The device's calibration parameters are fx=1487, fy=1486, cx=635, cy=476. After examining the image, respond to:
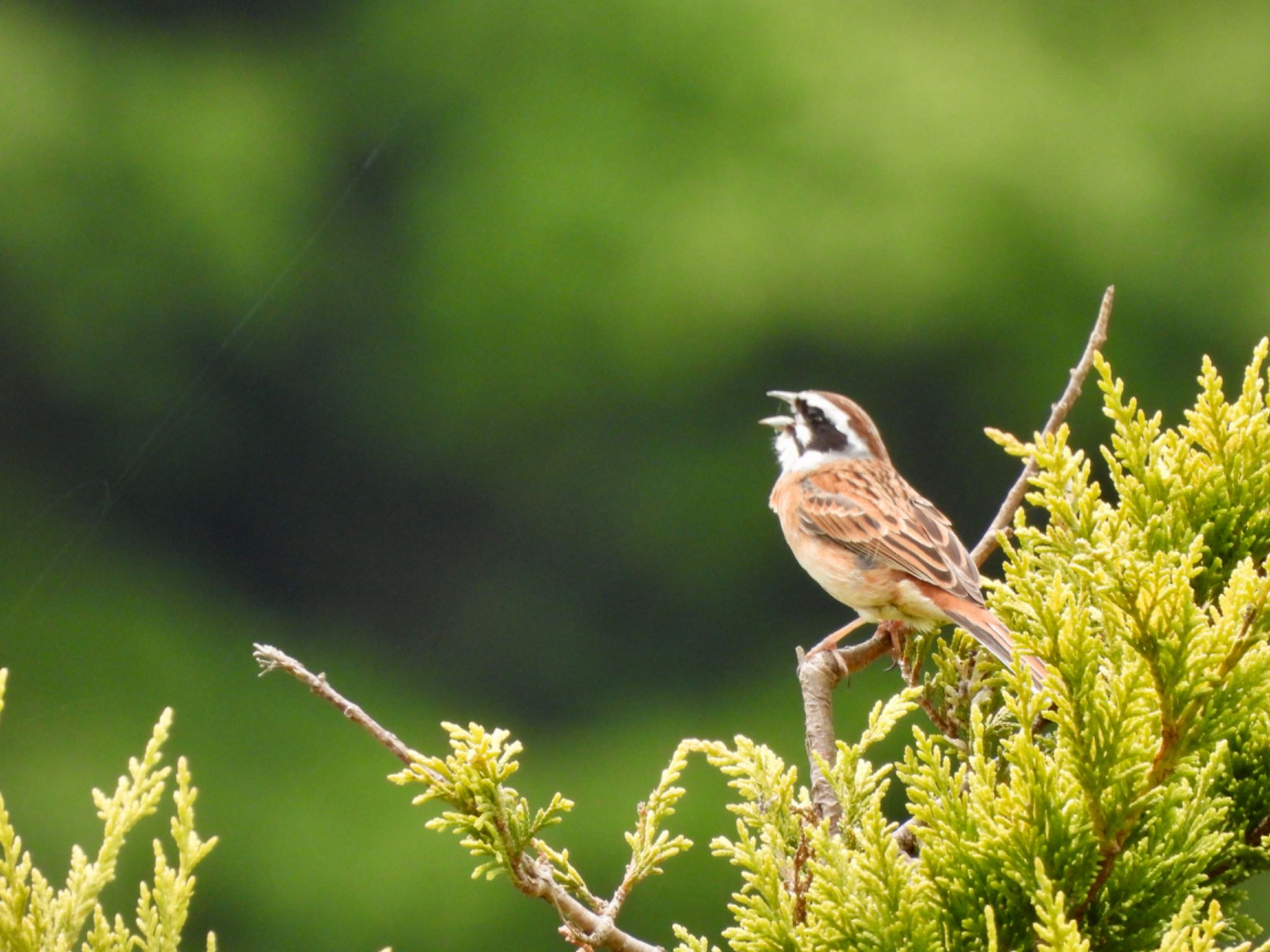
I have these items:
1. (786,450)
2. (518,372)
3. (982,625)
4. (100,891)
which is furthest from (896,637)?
(518,372)

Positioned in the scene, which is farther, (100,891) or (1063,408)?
(1063,408)

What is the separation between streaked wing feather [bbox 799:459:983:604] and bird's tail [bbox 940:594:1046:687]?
1.7 inches

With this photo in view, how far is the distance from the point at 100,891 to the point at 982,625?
155 centimetres

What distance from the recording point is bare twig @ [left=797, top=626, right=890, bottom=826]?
65.7 inches

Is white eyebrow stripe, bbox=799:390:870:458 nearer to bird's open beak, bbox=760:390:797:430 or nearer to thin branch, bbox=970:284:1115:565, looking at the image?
bird's open beak, bbox=760:390:797:430

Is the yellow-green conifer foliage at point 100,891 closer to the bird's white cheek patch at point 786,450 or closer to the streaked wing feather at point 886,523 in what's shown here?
the streaked wing feather at point 886,523

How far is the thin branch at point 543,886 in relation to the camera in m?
1.42

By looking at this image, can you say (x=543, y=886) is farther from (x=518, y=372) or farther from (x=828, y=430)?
(x=518, y=372)

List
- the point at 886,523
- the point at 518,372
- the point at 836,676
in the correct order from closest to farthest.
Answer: the point at 836,676, the point at 886,523, the point at 518,372

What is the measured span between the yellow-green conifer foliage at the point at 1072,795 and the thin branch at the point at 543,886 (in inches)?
0.5

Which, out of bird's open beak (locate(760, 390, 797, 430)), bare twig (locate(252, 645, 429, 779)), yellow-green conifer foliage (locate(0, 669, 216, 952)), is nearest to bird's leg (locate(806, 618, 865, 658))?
bird's open beak (locate(760, 390, 797, 430))

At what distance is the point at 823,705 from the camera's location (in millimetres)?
1844

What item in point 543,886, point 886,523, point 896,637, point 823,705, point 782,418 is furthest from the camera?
point 782,418

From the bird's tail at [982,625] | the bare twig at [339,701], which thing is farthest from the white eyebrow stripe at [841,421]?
the bare twig at [339,701]
